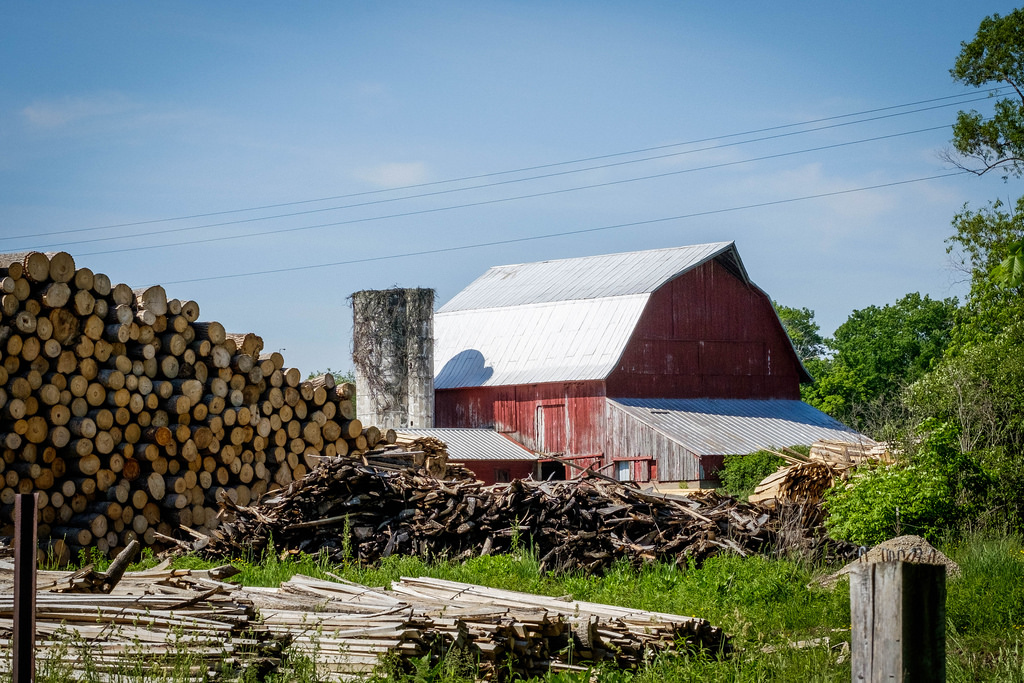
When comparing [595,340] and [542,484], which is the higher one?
[595,340]

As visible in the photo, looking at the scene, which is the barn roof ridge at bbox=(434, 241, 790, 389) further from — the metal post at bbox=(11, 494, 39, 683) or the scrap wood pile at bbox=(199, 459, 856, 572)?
the metal post at bbox=(11, 494, 39, 683)

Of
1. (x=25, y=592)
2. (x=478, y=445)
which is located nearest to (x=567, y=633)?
(x=25, y=592)

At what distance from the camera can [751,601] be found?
10.6 metres

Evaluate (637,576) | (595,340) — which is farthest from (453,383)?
(637,576)

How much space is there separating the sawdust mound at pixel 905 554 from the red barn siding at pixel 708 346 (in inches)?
797

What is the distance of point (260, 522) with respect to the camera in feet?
48.8

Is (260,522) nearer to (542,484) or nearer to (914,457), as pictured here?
(542,484)

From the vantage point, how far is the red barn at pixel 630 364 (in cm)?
3170

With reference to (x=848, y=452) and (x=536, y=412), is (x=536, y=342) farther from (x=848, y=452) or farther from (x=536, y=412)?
(x=848, y=452)

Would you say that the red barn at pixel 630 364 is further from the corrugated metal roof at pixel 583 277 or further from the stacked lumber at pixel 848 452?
the stacked lumber at pixel 848 452

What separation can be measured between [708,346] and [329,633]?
28.9 m

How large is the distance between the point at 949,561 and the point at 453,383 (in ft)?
82.1

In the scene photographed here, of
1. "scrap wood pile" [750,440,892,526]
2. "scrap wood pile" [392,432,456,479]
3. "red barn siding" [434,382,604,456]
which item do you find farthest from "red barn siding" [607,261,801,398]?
"scrap wood pile" [750,440,892,526]

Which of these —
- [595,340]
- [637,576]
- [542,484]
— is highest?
[595,340]
